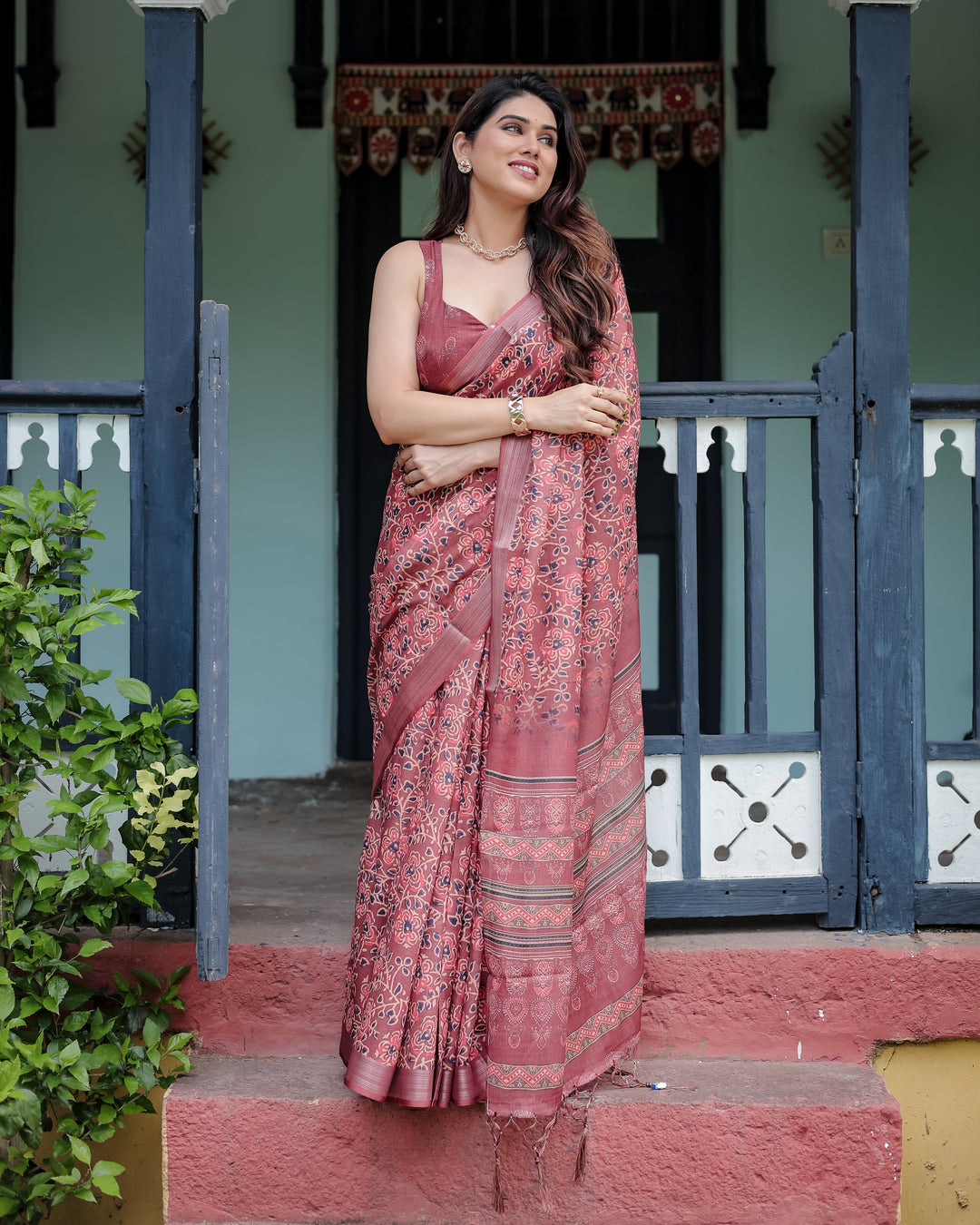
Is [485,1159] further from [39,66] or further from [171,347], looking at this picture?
[39,66]

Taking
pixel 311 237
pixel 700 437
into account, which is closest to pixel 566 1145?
pixel 700 437

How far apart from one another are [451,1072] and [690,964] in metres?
0.65

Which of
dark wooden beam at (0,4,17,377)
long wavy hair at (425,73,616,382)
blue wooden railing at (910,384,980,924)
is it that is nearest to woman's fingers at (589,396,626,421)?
long wavy hair at (425,73,616,382)

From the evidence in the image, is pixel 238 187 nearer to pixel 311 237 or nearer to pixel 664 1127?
pixel 311 237

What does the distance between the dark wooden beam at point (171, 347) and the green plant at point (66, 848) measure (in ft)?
0.77

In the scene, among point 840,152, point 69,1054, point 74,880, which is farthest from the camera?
point 840,152

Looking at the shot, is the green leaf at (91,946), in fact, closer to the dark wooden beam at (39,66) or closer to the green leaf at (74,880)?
the green leaf at (74,880)

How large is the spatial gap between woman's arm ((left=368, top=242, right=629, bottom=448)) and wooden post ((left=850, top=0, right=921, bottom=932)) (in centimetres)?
70

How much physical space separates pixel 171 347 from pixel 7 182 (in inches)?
101

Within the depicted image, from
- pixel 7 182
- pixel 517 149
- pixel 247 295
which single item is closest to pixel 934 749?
pixel 517 149

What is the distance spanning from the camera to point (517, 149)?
2.66 meters

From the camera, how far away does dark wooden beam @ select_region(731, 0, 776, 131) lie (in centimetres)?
479

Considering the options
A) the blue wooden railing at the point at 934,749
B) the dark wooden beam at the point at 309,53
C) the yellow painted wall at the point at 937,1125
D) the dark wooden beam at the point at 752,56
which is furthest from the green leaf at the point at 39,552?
the dark wooden beam at the point at 752,56

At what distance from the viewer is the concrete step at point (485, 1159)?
259 centimetres
